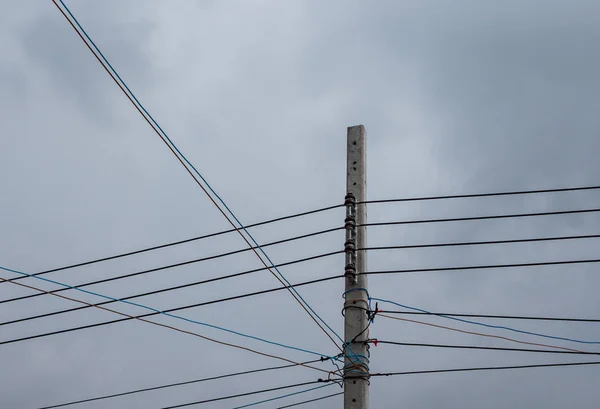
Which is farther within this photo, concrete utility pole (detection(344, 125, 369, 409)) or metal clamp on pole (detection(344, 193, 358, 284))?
metal clamp on pole (detection(344, 193, 358, 284))

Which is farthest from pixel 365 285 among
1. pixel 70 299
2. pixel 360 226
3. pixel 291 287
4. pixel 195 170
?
pixel 70 299

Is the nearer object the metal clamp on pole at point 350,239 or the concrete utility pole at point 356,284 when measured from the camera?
the concrete utility pole at point 356,284

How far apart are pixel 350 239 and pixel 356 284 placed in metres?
0.63

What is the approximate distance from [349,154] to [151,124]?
2.80 m

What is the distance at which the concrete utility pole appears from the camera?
31.3 feet

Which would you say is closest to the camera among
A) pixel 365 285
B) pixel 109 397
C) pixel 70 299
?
pixel 365 285

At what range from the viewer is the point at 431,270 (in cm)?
1092

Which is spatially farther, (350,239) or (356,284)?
(350,239)

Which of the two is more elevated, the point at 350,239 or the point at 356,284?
the point at 350,239

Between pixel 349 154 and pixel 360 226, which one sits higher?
pixel 349 154

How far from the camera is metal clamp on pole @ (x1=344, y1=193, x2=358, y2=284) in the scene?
10172mm

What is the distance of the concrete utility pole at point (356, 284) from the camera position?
31.3 feet

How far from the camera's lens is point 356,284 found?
33.2 ft

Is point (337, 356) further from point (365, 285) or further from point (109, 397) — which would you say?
point (109, 397)
